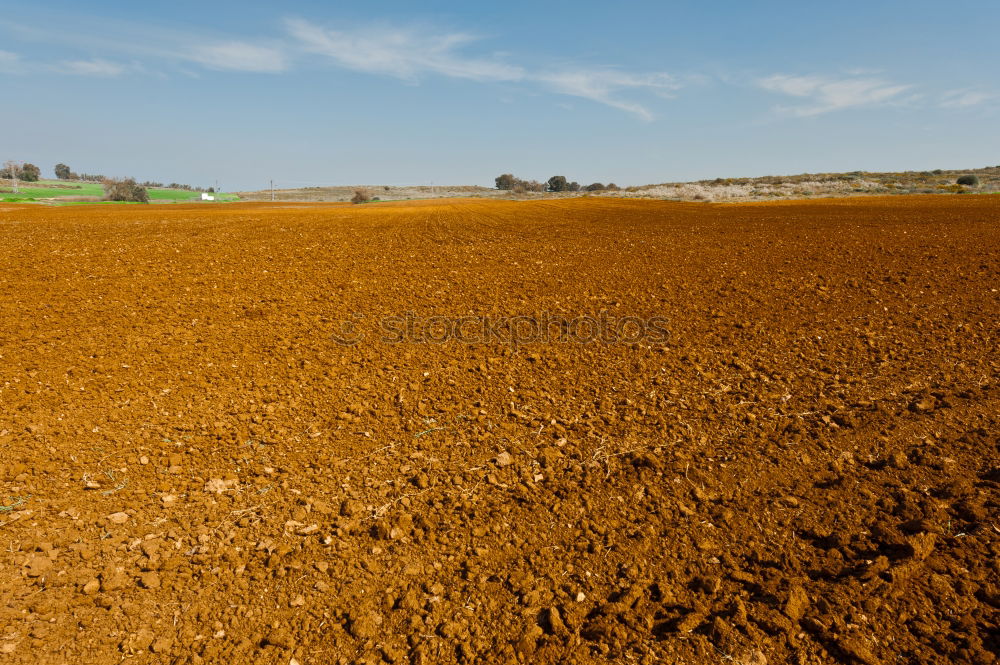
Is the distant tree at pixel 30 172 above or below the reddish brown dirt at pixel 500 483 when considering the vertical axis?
above

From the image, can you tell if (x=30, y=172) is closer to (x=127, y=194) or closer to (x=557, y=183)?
(x=127, y=194)

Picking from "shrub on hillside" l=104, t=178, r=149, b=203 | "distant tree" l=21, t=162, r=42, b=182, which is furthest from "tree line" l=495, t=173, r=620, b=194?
"distant tree" l=21, t=162, r=42, b=182

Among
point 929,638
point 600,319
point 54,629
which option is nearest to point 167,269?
point 600,319

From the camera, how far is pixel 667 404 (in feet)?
16.2

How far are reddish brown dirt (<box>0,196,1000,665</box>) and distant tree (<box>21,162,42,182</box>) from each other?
9607cm

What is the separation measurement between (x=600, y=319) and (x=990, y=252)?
859 cm

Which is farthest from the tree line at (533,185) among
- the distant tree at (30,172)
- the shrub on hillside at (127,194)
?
the distant tree at (30,172)

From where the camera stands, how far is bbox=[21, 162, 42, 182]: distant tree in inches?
3137

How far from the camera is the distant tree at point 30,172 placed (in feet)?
261

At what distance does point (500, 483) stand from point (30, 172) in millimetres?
105240

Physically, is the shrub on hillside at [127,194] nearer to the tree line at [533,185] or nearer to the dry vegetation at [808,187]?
the dry vegetation at [808,187]

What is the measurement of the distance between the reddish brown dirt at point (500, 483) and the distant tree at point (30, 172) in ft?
315

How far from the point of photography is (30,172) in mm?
80312

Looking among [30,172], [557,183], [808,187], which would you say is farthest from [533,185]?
[30,172]
